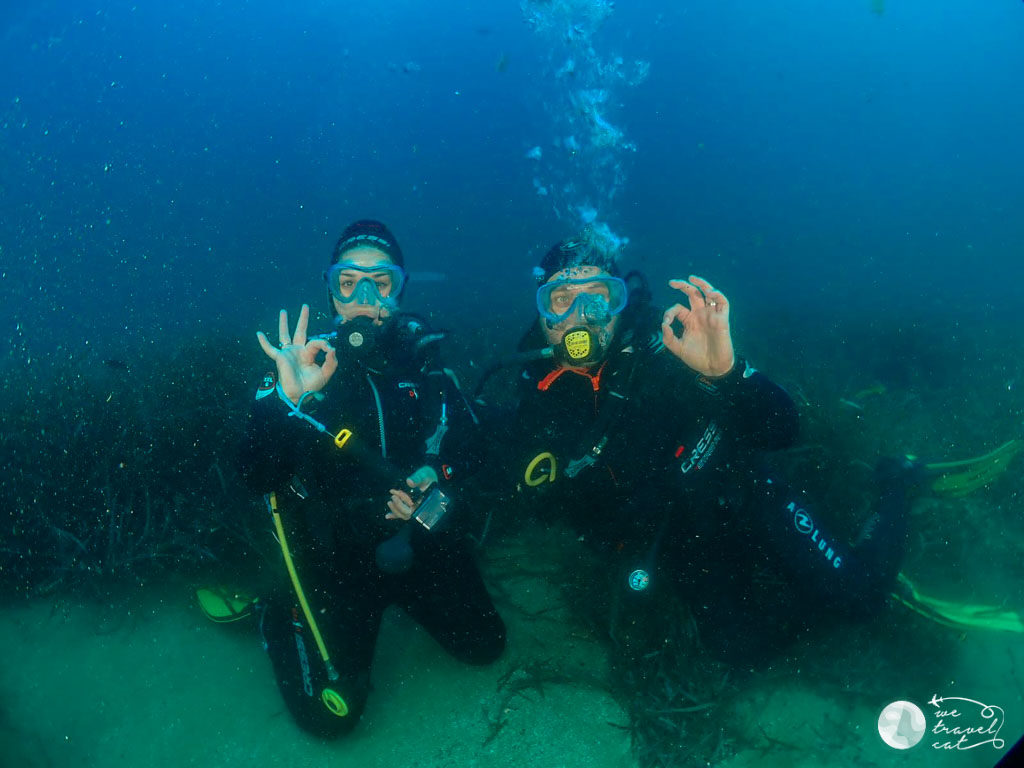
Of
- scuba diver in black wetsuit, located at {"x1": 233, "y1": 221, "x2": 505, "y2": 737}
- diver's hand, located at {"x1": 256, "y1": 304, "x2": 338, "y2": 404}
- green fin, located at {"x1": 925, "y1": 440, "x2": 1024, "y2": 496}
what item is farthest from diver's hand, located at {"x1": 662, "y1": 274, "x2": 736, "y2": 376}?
green fin, located at {"x1": 925, "y1": 440, "x2": 1024, "y2": 496}

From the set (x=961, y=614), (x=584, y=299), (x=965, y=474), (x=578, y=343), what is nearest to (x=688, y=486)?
(x=578, y=343)

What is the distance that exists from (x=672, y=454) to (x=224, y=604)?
3.89 metres

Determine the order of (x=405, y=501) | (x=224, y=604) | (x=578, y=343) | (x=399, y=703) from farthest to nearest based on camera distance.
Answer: (x=224, y=604) < (x=399, y=703) < (x=578, y=343) < (x=405, y=501)

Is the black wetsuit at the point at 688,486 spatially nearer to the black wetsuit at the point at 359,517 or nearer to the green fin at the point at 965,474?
the black wetsuit at the point at 359,517

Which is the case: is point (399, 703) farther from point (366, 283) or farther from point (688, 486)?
point (366, 283)

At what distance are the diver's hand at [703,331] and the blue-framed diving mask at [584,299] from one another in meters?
0.47

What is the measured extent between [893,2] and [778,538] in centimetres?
11033

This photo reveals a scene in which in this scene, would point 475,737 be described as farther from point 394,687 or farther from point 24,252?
point 24,252

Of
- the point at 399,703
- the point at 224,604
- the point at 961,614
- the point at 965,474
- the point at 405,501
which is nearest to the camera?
the point at 405,501

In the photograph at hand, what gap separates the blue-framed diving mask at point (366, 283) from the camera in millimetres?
4121

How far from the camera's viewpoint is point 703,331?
332cm

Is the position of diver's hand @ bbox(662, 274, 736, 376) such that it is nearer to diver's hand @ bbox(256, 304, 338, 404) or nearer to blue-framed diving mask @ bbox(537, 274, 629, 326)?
blue-framed diving mask @ bbox(537, 274, 629, 326)

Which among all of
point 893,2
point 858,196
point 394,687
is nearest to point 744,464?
point 394,687

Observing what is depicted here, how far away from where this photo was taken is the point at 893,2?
80125 mm
